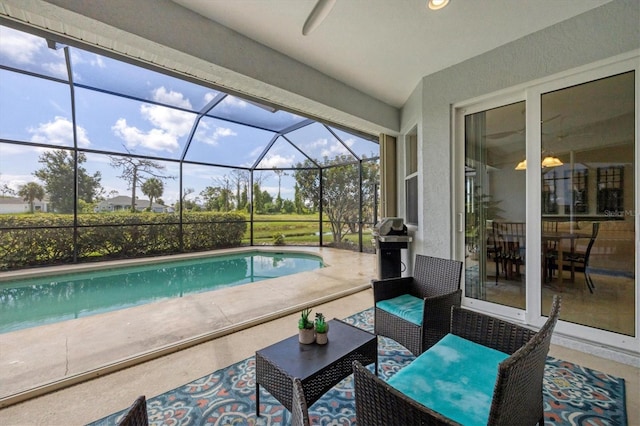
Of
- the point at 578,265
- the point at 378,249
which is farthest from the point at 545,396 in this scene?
the point at 378,249

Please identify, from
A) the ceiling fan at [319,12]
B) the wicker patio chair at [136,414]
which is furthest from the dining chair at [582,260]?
the wicker patio chair at [136,414]

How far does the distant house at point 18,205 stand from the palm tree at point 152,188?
2.12 metres

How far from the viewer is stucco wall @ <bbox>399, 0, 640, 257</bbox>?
93.0 inches

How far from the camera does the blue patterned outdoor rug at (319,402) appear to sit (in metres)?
1.75

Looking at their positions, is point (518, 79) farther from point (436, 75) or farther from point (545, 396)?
point (545, 396)

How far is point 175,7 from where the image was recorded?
232cm

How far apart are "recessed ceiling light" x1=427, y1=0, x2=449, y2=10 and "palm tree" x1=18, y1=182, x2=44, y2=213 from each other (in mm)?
8773

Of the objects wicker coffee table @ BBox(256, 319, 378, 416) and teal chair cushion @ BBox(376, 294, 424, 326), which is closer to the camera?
wicker coffee table @ BBox(256, 319, 378, 416)

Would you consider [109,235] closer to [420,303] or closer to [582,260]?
[420,303]

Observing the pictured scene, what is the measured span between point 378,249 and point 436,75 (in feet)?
8.68

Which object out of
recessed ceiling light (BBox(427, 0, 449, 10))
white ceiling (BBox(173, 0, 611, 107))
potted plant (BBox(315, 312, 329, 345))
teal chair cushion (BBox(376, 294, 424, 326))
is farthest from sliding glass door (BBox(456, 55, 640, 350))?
potted plant (BBox(315, 312, 329, 345))

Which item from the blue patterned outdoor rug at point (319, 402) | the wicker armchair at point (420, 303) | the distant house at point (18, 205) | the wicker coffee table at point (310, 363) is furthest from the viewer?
the distant house at point (18, 205)

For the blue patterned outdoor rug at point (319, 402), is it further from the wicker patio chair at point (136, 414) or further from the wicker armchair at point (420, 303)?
the wicker patio chair at point (136, 414)

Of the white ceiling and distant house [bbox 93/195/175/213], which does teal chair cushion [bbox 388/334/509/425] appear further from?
distant house [bbox 93/195/175/213]
